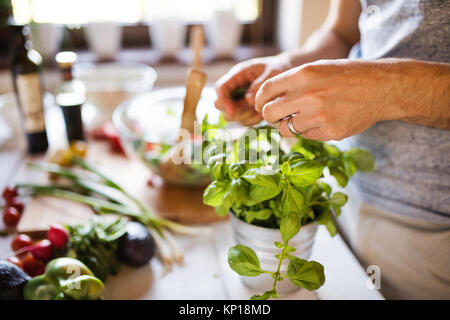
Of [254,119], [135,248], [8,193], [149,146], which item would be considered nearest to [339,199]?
[254,119]

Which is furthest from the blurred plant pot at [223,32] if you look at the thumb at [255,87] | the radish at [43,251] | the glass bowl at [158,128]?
the radish at [43,251]

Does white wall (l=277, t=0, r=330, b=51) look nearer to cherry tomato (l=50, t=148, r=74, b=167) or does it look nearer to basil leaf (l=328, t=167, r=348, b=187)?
cherry tomato (l=50, t=148, r=74, b=167)

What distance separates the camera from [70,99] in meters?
1.25

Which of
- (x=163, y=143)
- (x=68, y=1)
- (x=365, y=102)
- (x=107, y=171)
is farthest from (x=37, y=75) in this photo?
(x=365, y=102)

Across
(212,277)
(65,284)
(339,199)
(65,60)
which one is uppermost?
(65,60)

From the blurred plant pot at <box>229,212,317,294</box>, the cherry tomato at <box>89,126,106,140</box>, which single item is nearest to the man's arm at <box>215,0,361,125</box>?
the blurred plant pot at <box>229,212,317,294</box>

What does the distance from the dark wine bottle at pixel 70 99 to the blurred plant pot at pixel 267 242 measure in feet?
2.67

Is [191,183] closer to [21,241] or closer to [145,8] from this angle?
[21,241]

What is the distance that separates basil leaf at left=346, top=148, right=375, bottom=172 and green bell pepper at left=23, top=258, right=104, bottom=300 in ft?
1.53

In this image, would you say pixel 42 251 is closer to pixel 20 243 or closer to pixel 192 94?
pixel 20 243

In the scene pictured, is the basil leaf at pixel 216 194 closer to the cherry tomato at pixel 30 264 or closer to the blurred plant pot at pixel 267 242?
the blurred plant pot at pixel 267 242

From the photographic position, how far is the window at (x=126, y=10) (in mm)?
1804

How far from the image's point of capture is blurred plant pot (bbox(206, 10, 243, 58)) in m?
1.80

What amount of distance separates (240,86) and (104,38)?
1.25 metres
